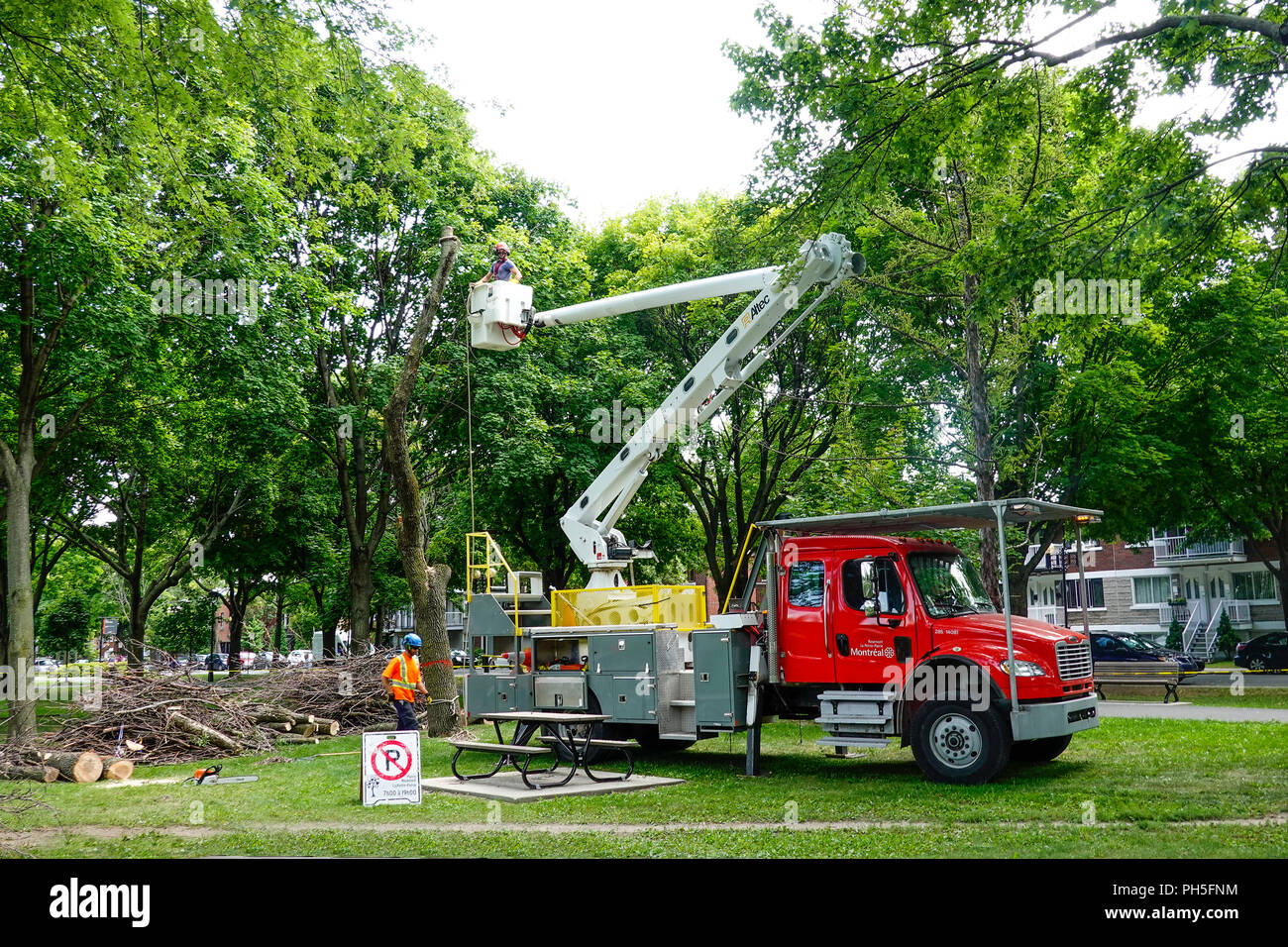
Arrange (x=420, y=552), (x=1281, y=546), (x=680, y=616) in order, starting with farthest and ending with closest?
(x=1281, y=546)
(x=420, y=552)
(x=680, y=616)

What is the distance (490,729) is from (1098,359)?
53.6ft

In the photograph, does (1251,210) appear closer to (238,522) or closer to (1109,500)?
(1109,500)

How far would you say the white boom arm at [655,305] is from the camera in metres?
14.3

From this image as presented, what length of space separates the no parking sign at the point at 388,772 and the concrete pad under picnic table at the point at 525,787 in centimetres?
60

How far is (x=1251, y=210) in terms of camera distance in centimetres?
1164

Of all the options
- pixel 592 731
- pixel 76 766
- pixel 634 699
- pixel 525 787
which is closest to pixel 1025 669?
pixel 634 699

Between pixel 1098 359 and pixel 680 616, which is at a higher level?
pixel 1098 359

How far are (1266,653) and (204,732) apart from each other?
109 feet

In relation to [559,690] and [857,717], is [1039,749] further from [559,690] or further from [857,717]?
[559,690]

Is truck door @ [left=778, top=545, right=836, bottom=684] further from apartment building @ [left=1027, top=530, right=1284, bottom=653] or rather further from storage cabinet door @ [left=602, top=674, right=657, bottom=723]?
apartment building @ [left=1027, top=530, right=1284, bottom=653]

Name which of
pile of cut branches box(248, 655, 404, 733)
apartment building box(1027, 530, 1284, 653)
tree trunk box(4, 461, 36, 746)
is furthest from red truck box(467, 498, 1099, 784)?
apartment building box(1027, 530, 1284, 653)

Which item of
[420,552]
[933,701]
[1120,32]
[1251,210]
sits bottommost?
[933,701]

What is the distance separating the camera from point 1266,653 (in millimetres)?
34781

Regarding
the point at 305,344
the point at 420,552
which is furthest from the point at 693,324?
the point at 420,552
